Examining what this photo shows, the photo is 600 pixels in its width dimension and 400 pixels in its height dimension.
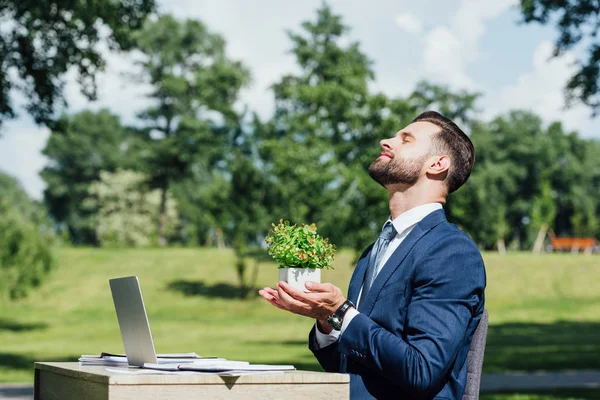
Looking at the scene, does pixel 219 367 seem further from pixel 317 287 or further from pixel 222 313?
pixel 222 313

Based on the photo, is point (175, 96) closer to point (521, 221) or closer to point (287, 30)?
point (287, 30)

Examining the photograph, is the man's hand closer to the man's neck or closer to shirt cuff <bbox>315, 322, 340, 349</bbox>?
shirt cuff <bbox>315, 322, 340, 349</bbox>

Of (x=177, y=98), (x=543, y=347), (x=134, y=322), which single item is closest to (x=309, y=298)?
(x=134, y=322)

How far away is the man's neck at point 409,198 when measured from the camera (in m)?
3.50

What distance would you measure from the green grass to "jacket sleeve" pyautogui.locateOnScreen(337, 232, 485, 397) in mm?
16686

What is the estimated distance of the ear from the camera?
137 inches

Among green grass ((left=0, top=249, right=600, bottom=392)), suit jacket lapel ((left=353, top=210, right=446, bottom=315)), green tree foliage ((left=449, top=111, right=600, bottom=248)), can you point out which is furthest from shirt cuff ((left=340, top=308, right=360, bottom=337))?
green tree foliage ((left=449, top=111, right=600, bottom=248))

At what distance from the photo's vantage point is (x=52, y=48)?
17.6 meters

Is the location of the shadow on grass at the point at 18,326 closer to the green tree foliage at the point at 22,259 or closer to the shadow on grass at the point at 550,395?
the green tree foliage at the point at 22,259

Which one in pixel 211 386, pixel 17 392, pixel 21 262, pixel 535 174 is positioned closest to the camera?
pixel 211 386

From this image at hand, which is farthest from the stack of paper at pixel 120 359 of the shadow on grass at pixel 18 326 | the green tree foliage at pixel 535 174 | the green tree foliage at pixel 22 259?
the green tree foliage at pixel 535 174

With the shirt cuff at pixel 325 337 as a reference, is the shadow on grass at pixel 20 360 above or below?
below

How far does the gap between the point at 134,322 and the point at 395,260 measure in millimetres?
937

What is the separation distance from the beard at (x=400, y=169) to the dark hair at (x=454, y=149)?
9cm
